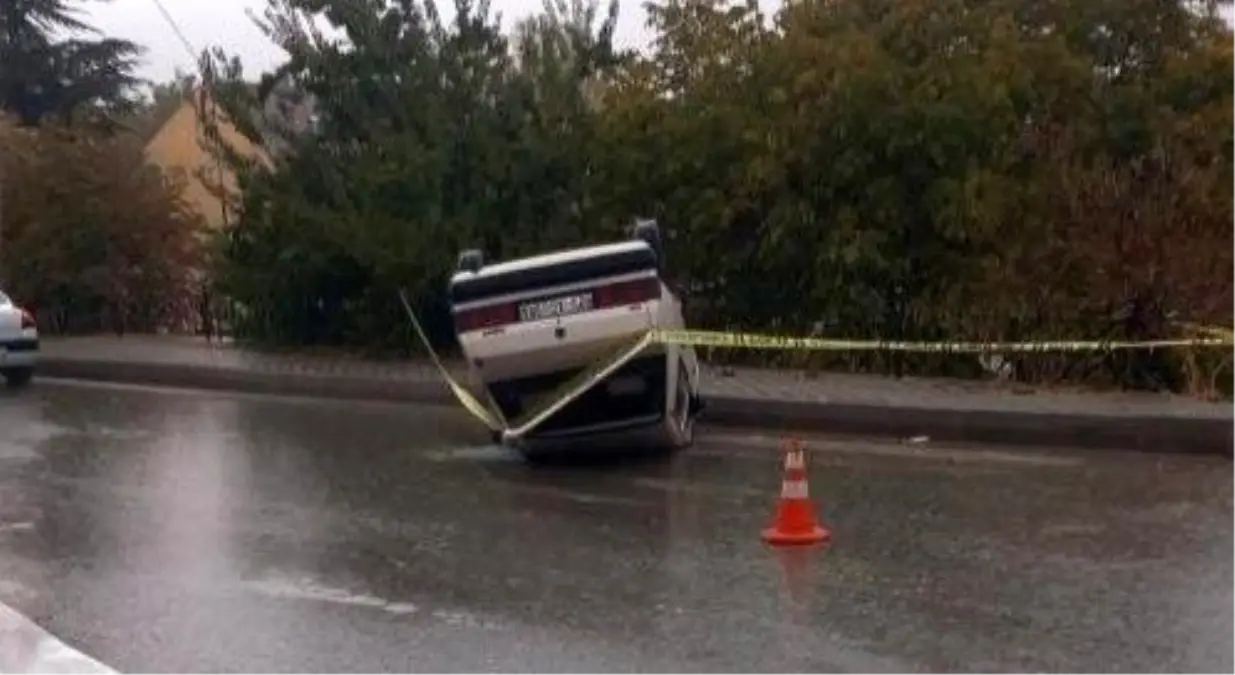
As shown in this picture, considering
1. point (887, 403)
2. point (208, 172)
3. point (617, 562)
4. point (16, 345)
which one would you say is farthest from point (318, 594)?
point (208, 172)

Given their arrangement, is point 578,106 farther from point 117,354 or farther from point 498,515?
point 498,515

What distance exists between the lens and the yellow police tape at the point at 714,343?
569 inches

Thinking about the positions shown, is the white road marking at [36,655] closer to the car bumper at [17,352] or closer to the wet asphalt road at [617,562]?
the wet asphalt road at [617,562]

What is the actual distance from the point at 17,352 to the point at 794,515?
1552 cm

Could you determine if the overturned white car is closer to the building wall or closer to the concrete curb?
the concrete curb

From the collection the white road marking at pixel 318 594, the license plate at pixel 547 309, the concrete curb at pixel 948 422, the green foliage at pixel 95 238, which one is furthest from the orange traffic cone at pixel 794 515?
the green foliage at pixel 95 238

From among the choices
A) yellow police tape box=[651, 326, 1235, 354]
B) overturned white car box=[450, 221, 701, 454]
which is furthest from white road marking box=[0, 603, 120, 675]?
yellow police tape box=[651, 326, 1235, 354]

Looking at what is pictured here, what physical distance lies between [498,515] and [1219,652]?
5467 millimetres

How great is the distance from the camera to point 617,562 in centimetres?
1081

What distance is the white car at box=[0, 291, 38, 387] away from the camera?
Answer: 24.4 meters

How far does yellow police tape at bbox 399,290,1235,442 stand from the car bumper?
19.3 feet

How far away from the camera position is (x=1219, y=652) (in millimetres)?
8156

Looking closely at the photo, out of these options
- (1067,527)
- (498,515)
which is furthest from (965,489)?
(498,515)

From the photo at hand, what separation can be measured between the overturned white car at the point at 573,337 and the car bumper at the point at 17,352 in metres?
11.1
